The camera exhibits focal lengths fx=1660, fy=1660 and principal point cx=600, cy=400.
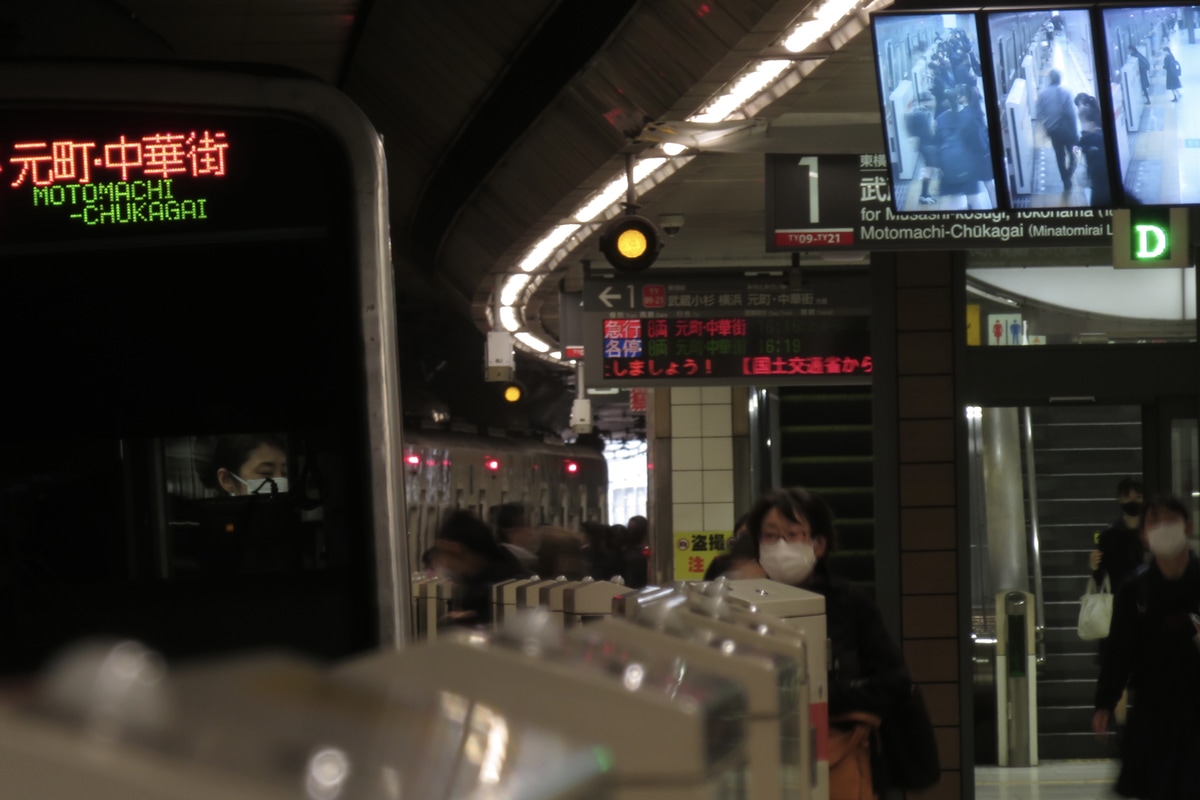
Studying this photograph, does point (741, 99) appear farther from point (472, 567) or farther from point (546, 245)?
point (546, 245)

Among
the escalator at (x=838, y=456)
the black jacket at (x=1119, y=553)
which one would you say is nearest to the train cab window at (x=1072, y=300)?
the black jacket at (x=1119, y=553)

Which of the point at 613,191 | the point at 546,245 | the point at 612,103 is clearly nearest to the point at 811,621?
the point at 612,103

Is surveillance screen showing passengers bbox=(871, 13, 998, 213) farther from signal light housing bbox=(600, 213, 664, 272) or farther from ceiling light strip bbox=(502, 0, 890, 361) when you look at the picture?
signal light housing bbox=(600, 213, 664, 272)

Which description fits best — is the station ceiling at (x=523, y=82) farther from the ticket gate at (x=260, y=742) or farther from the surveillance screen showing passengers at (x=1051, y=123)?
the ticket gate at (x=260, y=742)

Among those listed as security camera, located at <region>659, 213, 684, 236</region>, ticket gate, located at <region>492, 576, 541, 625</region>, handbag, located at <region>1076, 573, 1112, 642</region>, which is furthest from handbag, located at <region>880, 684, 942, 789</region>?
security camera, located at <region>659, 213, 684, 236</region>

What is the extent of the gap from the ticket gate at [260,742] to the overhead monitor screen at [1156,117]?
18.4ft

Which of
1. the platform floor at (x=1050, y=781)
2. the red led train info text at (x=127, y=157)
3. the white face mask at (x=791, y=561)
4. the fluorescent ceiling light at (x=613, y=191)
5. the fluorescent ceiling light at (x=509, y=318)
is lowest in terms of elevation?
the platform floor at (x=1050, y=781)

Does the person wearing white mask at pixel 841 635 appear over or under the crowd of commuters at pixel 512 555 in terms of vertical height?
over

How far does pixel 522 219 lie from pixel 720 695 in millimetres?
10863

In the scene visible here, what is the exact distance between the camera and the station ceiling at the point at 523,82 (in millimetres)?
7301

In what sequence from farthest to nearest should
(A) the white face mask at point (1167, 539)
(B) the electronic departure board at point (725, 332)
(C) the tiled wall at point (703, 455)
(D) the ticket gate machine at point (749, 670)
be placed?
(C) the tiled wall at point (703, 455)
(B) the electronic departure board at point (725, 332)
(A) the white face mask at point (1167, 539)
(D) the ticket gate machine at point (749, 670)

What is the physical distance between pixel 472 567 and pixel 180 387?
15.7 ft

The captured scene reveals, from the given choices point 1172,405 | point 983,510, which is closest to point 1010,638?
point 983,510

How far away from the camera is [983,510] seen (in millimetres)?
10289
